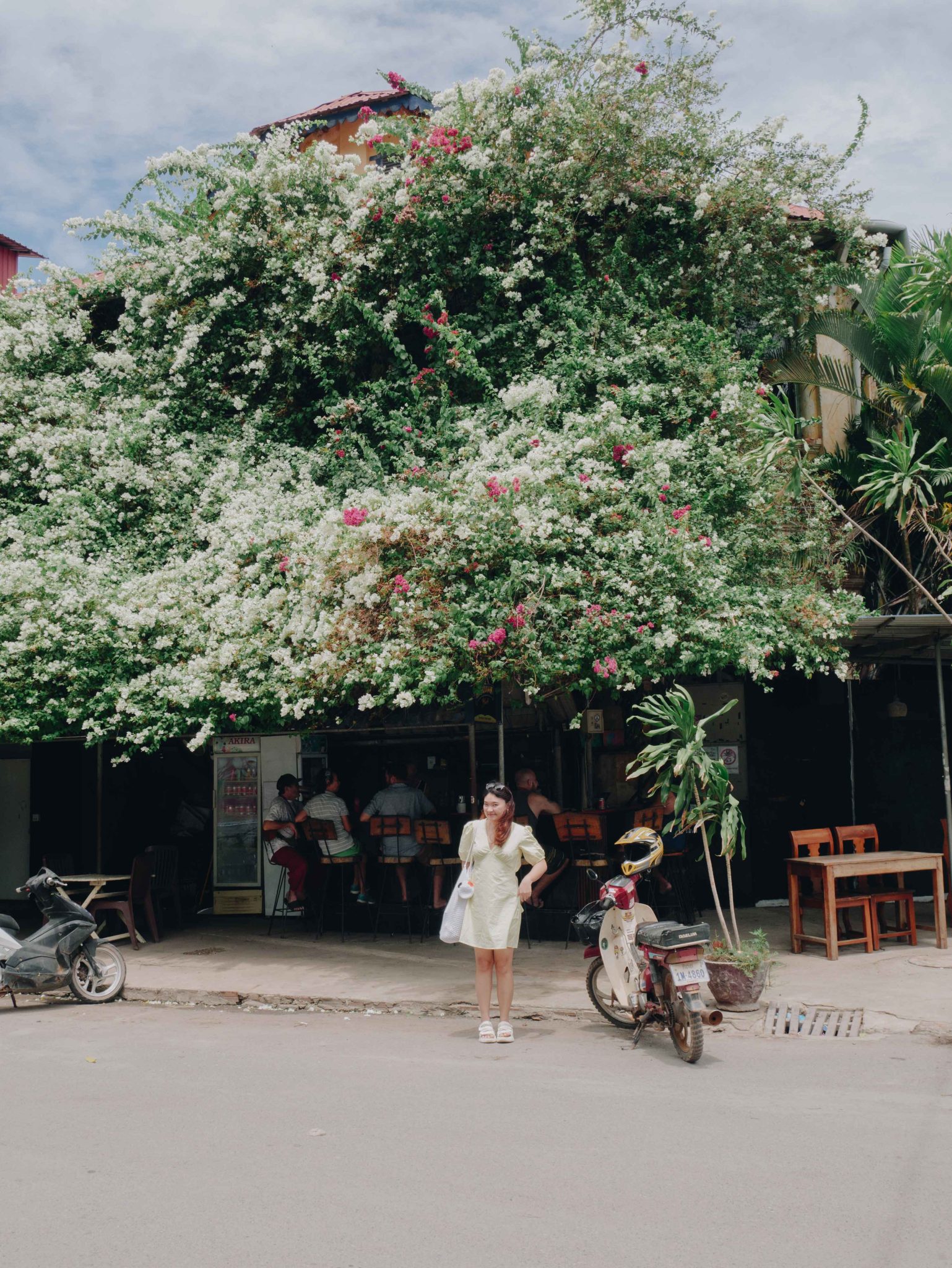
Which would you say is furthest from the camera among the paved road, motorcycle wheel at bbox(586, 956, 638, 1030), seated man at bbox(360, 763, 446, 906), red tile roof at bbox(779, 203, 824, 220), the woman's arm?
red tile roof at bbox(779, 203, 824, 220)

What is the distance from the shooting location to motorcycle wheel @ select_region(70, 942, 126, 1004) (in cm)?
954

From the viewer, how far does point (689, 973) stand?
686 centimetres

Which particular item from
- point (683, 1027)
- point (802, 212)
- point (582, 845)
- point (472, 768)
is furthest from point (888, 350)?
point (683, 1027)

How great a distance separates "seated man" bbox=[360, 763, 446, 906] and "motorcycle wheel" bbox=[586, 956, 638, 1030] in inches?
162

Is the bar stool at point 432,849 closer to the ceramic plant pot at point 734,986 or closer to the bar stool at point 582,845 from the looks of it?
the bar stool at point 582,845

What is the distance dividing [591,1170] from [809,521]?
29.4 feet

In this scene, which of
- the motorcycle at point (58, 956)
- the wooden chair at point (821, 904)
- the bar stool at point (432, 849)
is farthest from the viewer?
the bar stool at point (432, 849)

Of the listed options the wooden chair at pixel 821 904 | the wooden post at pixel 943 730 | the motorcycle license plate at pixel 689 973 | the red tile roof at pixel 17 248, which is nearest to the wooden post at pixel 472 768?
the wooden chair at pixel 821 904

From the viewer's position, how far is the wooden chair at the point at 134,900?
11.8 m

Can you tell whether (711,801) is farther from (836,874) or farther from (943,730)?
(943,730)

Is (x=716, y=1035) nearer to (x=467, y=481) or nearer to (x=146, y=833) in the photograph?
(x=467, y=481)

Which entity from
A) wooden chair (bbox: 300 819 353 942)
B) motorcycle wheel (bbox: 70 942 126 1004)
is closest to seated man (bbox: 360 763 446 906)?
wooden chair (bbox: 300 819 353 942)

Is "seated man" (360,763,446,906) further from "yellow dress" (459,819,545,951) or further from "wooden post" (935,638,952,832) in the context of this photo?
"wooden post" (935,638,952,832)

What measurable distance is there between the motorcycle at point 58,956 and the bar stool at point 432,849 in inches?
131
